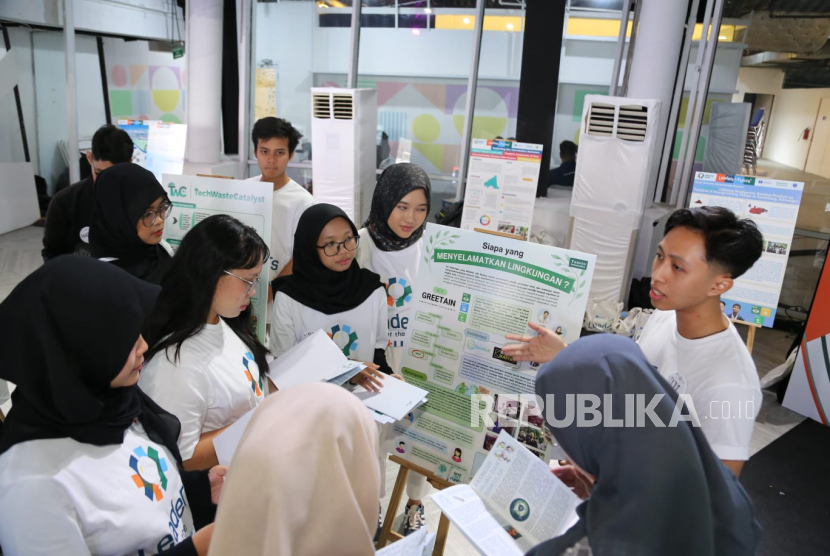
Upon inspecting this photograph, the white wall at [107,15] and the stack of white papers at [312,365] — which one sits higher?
the white wall at [107,15]

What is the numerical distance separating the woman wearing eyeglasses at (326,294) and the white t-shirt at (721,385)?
1.27 metres

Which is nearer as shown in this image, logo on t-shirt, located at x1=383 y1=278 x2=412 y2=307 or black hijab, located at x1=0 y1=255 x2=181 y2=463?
black hijab, located at x1=0 y1=255 x2=181 y2=463

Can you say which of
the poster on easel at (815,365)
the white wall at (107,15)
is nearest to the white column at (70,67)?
the white wall at (107,15)

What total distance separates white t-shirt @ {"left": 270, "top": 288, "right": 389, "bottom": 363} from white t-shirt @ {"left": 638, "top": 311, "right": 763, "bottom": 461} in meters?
1.24

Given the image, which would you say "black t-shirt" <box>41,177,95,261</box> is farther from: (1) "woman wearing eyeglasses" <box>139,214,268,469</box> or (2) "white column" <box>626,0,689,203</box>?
(2) "white column" <box>626,0,689,203</box>

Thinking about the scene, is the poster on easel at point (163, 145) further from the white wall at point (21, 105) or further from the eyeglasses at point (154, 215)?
the white wall at point (21, 105)

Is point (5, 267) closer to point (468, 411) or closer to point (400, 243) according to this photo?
point (400, 243)

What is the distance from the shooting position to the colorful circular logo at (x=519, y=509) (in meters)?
1.52

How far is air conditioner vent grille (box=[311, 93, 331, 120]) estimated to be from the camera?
5.79m

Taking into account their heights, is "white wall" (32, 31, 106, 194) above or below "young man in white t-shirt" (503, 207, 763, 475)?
above

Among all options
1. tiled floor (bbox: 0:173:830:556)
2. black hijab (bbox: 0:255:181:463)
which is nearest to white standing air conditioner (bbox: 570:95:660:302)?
tiled floor (bbox: 0:173:830:556)

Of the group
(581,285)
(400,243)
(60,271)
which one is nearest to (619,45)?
(400,243)

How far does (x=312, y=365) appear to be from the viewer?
2.06 meters

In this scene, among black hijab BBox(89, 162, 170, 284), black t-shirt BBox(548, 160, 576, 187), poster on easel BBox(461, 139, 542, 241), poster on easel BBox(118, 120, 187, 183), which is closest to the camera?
black hijab BBox(89, 162, 170, 284)
